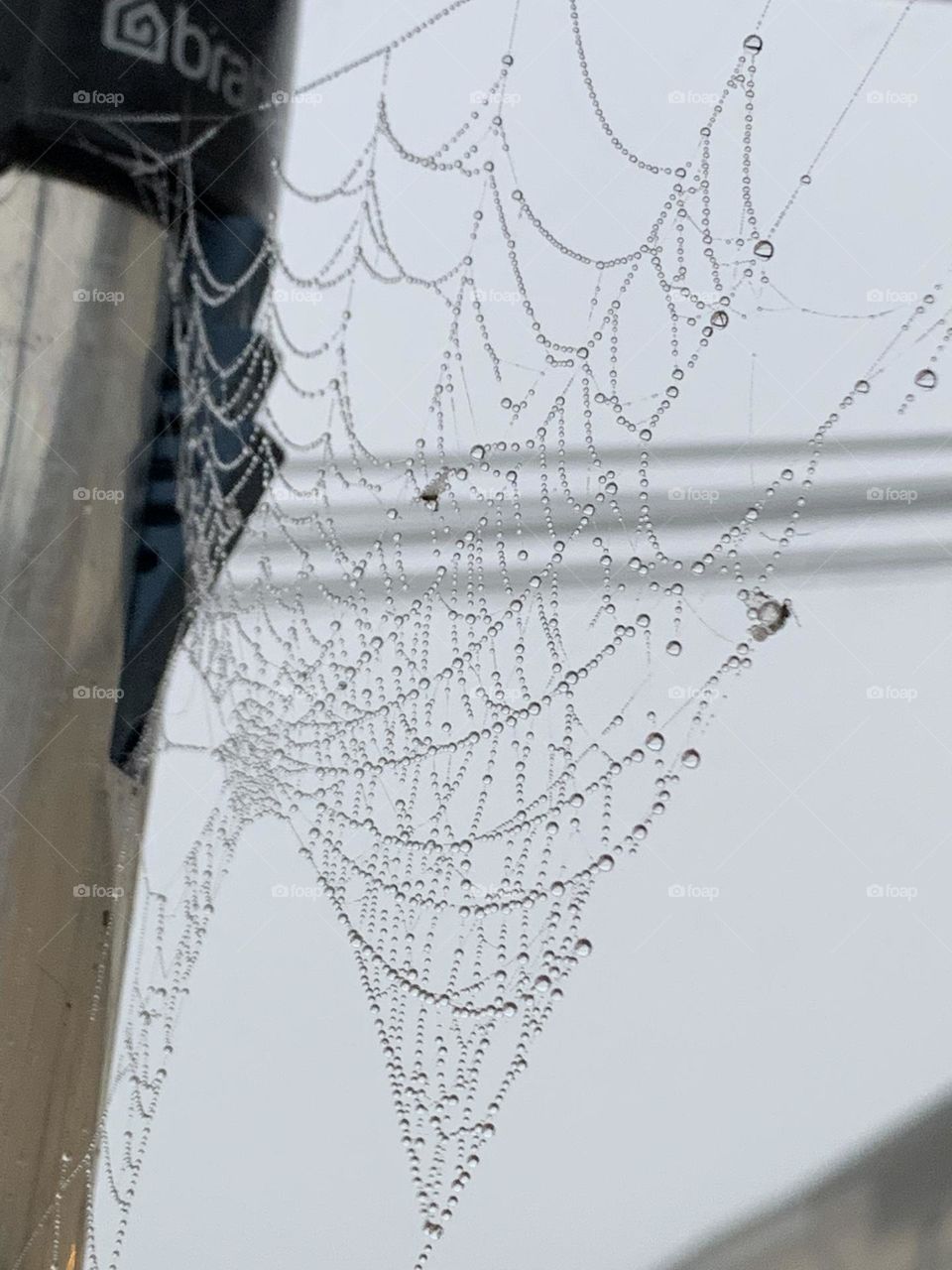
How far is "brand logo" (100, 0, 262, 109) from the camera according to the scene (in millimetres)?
694

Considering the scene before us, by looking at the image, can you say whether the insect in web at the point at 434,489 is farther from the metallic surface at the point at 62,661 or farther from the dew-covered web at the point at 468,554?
the metallic surface at the point at 62,661

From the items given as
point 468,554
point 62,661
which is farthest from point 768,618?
point 62,661

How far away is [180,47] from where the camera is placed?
2.31ft

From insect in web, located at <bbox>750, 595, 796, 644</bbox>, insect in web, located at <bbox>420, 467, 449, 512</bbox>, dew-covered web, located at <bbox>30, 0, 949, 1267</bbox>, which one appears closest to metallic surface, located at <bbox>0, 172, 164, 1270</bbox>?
dew-covered web, located at <bbox>30, 0, 949, 1267</bbox>

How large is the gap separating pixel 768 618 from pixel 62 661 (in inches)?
12.9

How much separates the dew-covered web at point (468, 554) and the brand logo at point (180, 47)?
3 cm

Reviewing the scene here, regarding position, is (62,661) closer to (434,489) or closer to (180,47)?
(434,489)

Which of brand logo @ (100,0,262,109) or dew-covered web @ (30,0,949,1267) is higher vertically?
brand logo @ (100,0,262,109)

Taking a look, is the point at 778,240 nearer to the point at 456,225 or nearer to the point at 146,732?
the point at 456,225

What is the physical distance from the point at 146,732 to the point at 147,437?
14cm

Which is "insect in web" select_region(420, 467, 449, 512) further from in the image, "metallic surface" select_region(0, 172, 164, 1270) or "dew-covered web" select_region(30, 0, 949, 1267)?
"metallic surface" select_region(0, 172, 164, 1270)

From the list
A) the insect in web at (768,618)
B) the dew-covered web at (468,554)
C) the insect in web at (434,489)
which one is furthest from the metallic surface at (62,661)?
the insect in web at (768,618)

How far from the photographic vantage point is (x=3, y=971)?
65 cm

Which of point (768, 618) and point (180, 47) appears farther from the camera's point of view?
point (180, 47)
